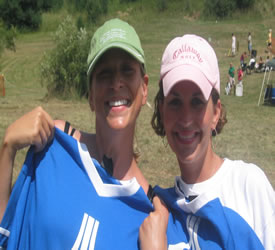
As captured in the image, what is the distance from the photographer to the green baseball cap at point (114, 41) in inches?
72.6

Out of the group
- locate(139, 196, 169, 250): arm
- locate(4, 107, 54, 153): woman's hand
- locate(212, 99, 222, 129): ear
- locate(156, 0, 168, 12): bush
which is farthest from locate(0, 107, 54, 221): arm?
locate(156, 0, 168, 12): bush

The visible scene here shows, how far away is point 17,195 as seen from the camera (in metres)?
1.74

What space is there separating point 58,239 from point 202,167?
801mm

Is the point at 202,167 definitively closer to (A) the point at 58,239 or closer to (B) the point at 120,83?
(B) the point at 120,83

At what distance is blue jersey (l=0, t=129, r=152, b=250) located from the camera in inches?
63.8

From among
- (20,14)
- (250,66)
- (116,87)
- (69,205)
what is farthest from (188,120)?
(20,14)

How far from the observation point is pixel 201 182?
1.95m

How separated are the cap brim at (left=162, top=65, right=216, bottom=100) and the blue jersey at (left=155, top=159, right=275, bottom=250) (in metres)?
0.41

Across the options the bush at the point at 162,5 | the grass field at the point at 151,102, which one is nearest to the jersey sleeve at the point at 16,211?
the grass field at the point at 151,102

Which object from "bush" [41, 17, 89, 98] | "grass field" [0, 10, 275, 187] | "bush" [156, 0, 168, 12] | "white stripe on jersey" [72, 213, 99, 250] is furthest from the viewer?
"bush" [156, 0, 168, 12]

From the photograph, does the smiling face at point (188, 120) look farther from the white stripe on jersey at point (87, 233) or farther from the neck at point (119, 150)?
the white stripe on jersey at point (87, 233)

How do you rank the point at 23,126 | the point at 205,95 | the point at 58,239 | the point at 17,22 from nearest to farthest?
the point at 58,239 → the point at 23,126 → the point at 205,95 → the point at 17,22

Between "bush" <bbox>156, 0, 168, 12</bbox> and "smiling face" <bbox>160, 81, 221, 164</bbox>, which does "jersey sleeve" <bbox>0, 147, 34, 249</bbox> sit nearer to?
"smiling face" <bbox>160, 81, 221, 164</bbox>

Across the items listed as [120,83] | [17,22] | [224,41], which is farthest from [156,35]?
[120,83]
